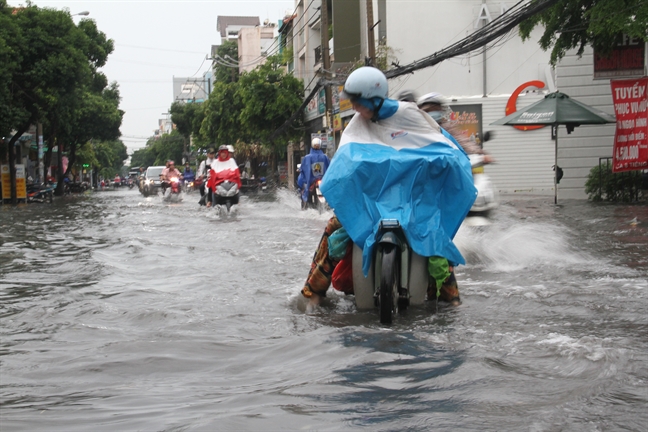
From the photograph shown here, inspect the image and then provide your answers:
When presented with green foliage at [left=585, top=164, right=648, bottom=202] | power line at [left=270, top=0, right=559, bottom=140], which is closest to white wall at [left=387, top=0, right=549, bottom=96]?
power line at [left=270, top=0, right=559, bottom=140]

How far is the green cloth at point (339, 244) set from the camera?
16.9 ft

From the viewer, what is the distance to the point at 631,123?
16359 millimetres

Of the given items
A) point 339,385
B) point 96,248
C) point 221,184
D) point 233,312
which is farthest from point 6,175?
point 339,385

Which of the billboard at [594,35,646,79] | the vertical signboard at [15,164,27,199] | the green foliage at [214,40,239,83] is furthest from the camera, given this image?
the green foliage at [214,40,239,83]

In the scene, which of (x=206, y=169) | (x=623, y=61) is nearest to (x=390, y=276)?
(x=623, y=61)

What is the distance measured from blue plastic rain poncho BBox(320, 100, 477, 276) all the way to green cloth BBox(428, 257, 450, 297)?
1.8 inches

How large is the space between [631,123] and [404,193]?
12.8m

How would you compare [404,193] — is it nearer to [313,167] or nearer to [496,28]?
[496,28]

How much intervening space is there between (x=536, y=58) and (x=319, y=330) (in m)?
26.5

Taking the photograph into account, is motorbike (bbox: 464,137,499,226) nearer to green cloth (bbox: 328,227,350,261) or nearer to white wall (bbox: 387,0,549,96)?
green cloth (bbox: 328,227,350,261)

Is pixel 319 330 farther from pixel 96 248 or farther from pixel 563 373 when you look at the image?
pixel 96 248

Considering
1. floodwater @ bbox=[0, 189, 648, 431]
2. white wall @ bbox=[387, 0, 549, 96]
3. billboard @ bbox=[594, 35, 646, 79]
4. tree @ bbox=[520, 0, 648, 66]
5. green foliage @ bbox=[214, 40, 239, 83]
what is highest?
green foliage @ bbox=[214, 40, 239, 83]

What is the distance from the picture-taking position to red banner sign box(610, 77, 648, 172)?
16.2 m

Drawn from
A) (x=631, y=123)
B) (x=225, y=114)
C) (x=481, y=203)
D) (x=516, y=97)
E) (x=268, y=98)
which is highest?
(x=268, y=98)
